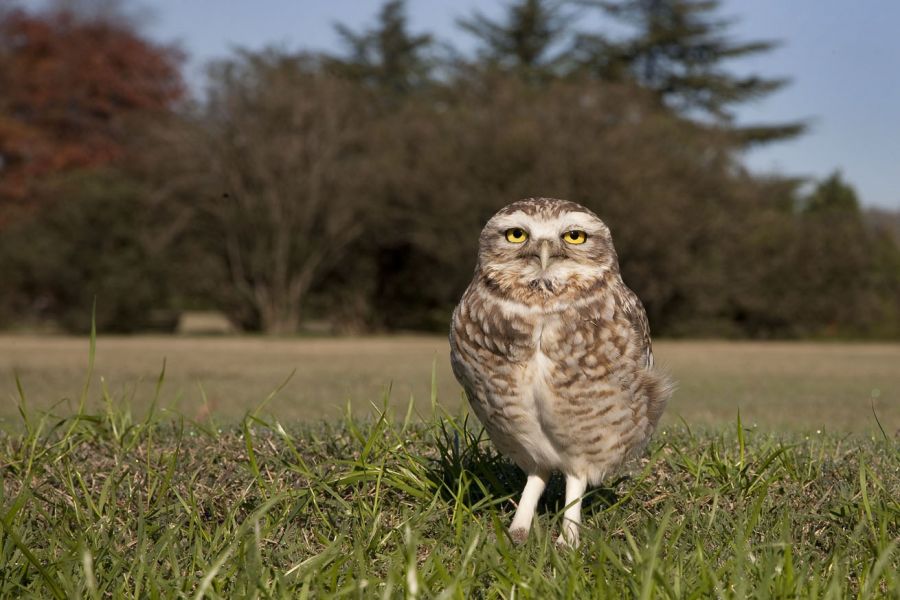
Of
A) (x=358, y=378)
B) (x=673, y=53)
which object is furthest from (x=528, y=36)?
(x=358, y=378)

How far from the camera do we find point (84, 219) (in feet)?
72.4

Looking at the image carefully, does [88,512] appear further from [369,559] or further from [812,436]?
[812,436]

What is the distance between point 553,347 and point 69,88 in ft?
114

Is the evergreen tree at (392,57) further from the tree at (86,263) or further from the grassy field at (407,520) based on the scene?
the grassy field at (407,520)

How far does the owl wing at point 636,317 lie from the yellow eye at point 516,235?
0.37m

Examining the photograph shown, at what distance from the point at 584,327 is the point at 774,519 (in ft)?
3.51

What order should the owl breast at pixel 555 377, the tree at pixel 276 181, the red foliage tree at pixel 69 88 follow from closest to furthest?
the owl breast at pixel 555 377 < the tree at pixel 276 181 < the red foliage tree at pixel 69 88

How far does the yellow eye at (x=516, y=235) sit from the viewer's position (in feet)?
10.1

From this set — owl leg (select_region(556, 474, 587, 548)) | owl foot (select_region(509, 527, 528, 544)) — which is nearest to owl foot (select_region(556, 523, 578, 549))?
owl leg (select_region(556, 474, 587, 548))

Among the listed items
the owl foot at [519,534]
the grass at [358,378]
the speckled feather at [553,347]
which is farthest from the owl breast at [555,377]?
the grass at [358,378]

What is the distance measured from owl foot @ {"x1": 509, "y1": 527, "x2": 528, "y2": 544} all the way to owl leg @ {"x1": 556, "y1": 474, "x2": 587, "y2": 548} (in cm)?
11

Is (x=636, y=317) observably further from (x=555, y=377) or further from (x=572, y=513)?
(x=572, y=513)

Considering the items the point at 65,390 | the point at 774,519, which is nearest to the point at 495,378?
the point at 774,519

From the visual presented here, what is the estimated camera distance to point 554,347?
2994 mm
